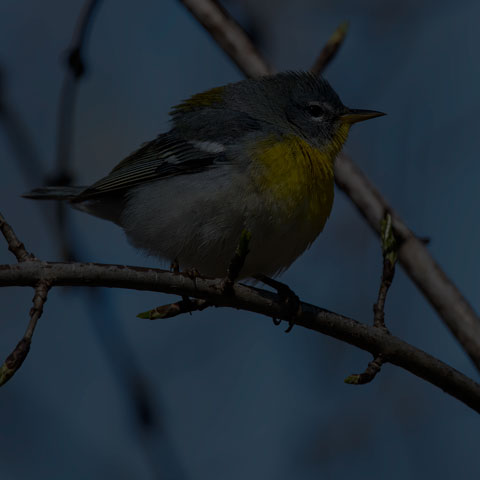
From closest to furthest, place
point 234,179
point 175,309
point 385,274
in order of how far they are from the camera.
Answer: point 175,309
point 385,274
point 234,179

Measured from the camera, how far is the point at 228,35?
16.0ft

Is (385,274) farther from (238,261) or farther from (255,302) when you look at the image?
(238,261)

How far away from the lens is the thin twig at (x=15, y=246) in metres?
2.82

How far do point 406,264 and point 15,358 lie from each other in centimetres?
259

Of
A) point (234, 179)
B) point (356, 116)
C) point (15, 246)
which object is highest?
point (356, 116)

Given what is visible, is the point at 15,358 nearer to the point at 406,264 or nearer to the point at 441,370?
the point at 441,370

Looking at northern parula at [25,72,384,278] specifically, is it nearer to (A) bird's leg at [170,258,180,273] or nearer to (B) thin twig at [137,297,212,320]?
(A) bird's leg at [170,258,180,273]

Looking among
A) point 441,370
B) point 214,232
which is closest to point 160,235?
point 214,232

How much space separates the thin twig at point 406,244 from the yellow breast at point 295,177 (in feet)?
0.48

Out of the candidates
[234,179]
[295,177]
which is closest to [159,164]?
[234,179]

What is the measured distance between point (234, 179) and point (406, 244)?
1.15m

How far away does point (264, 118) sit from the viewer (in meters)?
5.33

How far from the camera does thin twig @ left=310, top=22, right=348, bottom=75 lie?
4.79 m

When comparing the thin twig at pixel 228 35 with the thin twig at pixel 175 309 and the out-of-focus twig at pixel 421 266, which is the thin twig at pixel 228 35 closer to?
the out-of-focus twig at pixel 421 266
